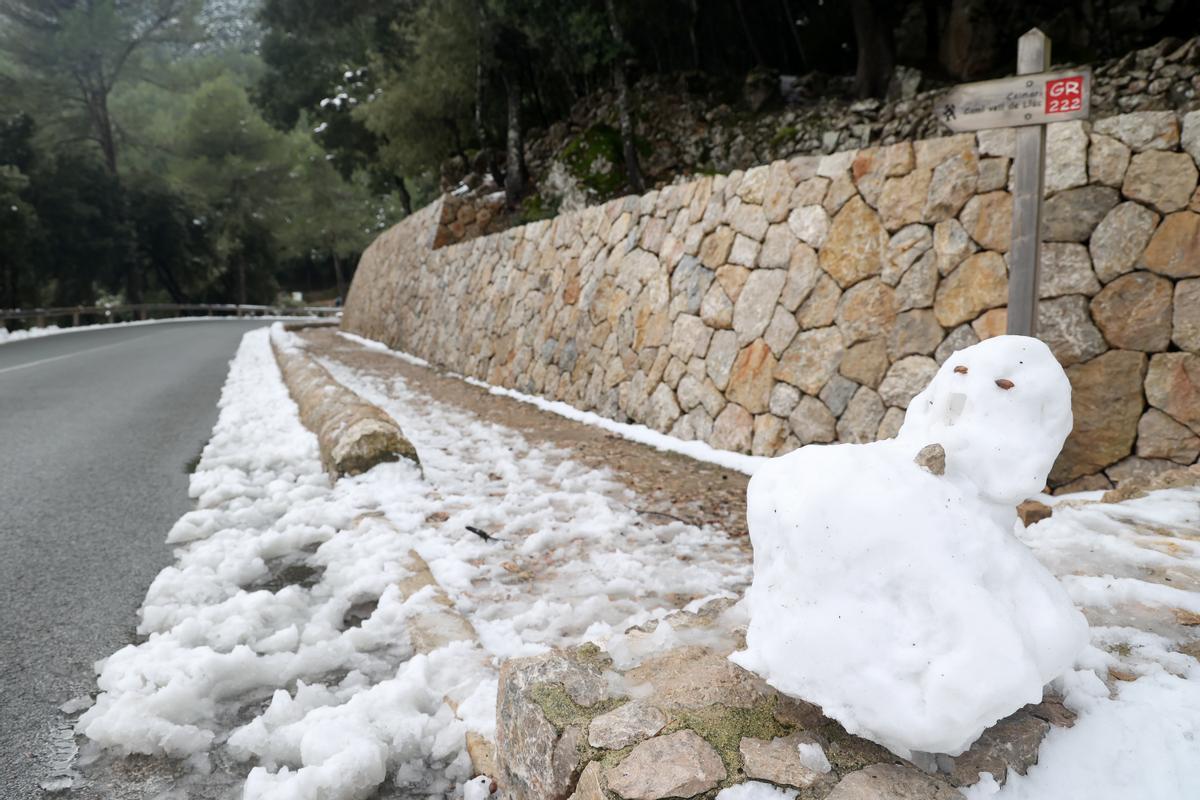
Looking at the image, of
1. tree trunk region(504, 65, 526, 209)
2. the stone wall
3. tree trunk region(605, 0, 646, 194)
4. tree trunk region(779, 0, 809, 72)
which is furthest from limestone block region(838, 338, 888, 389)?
tree trunk region(779, 0, 809, 72)

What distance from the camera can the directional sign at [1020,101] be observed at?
10.6 feet

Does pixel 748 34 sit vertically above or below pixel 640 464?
above

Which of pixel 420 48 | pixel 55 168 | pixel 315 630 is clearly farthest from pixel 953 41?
pixel 55 168

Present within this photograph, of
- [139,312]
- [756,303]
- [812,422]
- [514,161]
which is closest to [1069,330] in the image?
[812,422]

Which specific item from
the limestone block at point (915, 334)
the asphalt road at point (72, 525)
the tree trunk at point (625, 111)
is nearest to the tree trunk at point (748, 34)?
the tree trunk at point (625, 111)

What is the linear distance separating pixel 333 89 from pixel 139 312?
1173 cm

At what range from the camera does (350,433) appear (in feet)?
15.3

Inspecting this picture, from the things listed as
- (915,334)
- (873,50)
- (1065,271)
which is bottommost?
(915,334)

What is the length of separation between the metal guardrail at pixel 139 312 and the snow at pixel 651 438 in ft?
58.5

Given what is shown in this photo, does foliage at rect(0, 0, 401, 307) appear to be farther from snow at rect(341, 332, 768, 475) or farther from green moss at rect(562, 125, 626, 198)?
snow at rect(341, 332, 768, 475)

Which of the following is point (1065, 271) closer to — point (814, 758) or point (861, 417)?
point (861, 417)

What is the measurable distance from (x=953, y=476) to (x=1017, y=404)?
0.72 ft

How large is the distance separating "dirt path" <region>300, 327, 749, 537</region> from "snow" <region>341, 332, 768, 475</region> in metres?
0.09

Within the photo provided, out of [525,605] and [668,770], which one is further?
[525,605]
